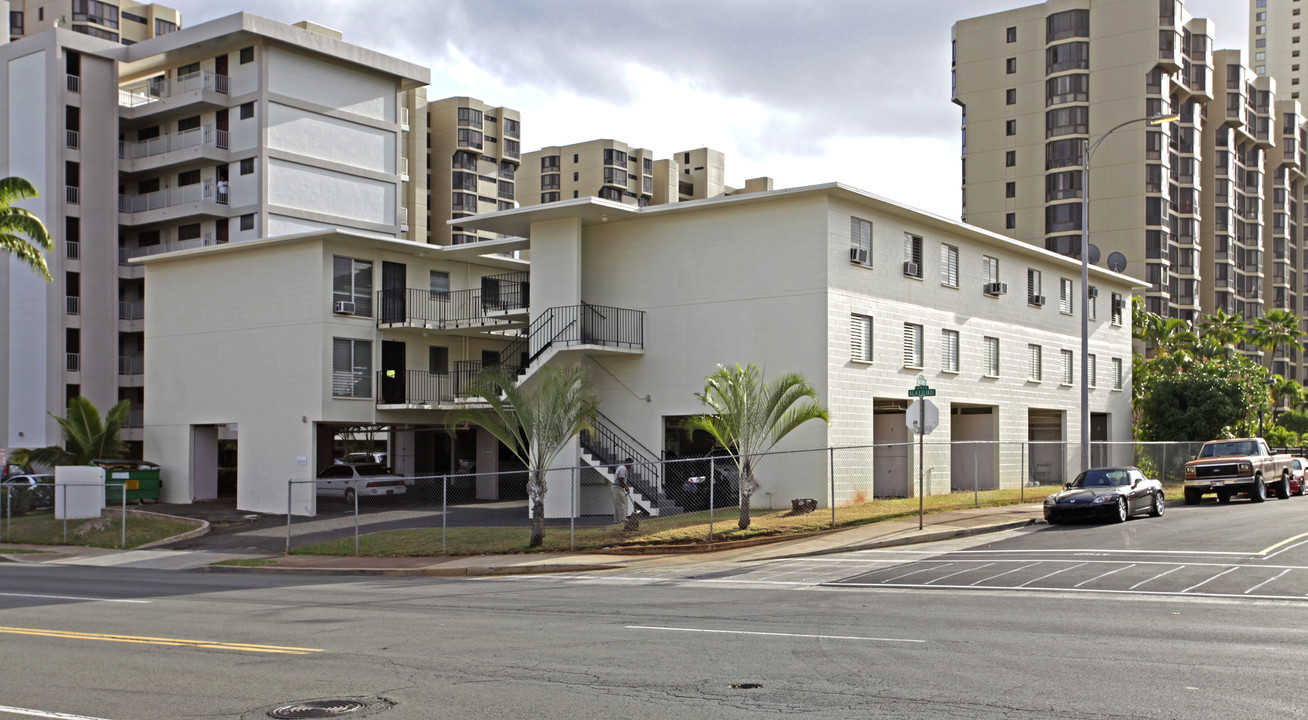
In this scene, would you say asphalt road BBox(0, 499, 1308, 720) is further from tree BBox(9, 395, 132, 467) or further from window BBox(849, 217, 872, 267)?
tree BBox(9, 395, 132, 467)

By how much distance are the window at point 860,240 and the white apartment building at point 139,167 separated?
27779mm

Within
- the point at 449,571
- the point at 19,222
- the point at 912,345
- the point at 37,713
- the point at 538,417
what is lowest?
the point at 449,571

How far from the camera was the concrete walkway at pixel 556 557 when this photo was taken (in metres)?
22.0

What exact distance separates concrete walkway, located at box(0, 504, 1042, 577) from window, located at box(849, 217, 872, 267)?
7.51 m

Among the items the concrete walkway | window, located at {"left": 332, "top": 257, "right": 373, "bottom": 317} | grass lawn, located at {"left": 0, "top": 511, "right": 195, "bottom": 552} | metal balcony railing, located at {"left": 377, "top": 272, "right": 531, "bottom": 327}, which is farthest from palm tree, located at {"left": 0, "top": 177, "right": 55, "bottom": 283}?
the concrete walkway

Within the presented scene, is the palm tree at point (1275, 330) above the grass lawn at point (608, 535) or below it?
above

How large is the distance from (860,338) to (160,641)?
22.7 meters

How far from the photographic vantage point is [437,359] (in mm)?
39844

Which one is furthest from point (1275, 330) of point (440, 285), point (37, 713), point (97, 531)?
point (37, 713)

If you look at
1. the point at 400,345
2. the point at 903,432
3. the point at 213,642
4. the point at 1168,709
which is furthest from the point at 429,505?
the point at 1168,709

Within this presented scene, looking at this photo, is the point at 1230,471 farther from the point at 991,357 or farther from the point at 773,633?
the point at 773,633

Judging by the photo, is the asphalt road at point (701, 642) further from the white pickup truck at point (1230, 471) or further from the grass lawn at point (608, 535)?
the white pickup truck at point (1230, 471)

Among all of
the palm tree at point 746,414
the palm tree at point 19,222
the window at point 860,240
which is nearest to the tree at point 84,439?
the palm tree at point 19,222

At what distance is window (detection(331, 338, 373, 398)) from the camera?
3628 cm
